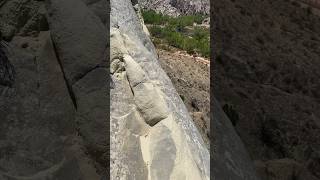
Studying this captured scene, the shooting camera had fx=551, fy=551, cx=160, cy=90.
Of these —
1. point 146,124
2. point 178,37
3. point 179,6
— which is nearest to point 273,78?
point 178,37

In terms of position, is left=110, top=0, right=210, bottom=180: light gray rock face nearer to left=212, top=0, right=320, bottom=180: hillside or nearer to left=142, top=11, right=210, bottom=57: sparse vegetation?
left=212, top=0, right=320, bottom=180: hillside

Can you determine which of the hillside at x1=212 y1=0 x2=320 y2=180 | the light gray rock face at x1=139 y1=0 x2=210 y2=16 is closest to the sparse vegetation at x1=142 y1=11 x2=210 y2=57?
the hillside at x1=212 y1=0 x2=320 y2=180

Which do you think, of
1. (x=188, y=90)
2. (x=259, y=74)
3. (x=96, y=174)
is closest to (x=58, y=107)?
(x=96, y=174)

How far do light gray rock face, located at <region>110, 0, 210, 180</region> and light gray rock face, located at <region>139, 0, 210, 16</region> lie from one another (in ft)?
67.6

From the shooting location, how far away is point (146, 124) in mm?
5023

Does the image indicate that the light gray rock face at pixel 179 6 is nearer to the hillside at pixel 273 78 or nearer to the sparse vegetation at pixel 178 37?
the sparse vegetation at pixel 178 37

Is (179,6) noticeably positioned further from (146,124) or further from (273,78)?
(146,124)

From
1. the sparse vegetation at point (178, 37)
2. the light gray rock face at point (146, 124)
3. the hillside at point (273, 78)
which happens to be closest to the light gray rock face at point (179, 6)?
the sparse vegetation at point (178, 37)

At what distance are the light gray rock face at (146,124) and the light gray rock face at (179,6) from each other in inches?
812

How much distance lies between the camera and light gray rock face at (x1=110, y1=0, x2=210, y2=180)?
15.8 feet

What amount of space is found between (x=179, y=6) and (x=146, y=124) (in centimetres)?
2405

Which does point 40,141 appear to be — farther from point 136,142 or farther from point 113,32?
point 113,32

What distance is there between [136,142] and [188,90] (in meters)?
4.47

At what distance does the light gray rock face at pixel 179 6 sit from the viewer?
87.9 feet
